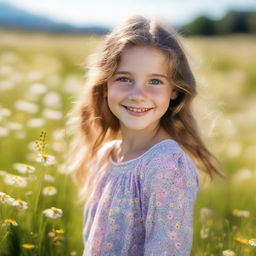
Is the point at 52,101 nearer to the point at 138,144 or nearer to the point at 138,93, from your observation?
the point at 138,144

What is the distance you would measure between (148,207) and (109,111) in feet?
2.17

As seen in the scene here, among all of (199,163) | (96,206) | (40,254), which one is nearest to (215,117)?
(199,163)

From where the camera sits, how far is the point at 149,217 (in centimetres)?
207

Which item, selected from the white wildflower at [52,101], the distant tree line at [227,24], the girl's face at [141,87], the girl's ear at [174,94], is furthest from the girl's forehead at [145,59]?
the distant tree line at [227,24]

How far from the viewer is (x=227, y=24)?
152ft

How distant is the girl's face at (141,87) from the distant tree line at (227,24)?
4369 cm

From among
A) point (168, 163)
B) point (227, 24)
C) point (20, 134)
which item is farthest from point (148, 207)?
point (227, 24)

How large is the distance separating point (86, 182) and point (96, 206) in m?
0.30

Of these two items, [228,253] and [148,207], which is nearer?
[148,207]

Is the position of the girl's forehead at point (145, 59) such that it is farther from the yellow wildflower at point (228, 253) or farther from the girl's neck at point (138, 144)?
the yellow wildflower at point (228, 253)

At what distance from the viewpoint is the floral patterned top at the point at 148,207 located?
2.05 metres

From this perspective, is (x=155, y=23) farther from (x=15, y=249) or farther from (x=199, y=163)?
(x=15, y=249)

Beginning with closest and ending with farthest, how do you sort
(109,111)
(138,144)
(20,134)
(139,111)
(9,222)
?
(9,222) < (139,111) < (138,144) < (109,111) < (20,134)

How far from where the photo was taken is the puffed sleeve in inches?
80.5
